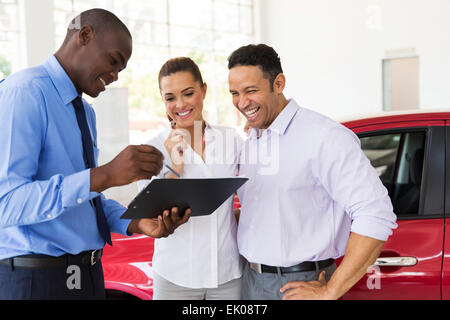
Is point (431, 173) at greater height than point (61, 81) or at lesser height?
lesser

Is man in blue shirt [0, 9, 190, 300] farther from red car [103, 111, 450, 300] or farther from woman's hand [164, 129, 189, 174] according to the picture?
red car [103, 111, 450, 300]

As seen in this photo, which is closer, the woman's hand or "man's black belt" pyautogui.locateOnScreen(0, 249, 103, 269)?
"man's black belt" pyautogui.locateOnScreen(0, 249, 103, 269)

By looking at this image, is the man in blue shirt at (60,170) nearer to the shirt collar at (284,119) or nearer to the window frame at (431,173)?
the shirt collar at (284,119)

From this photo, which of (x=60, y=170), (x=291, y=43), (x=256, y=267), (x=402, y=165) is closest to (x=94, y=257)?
(x=60, y=170)

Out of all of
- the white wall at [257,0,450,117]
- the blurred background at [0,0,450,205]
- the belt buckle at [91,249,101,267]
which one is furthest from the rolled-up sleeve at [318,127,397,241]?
the white wall at [257,0,450,117]

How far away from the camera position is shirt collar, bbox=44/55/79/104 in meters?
1.68

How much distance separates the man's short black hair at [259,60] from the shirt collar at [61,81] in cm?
63

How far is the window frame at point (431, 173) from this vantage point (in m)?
2.44

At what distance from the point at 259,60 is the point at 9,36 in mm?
9270

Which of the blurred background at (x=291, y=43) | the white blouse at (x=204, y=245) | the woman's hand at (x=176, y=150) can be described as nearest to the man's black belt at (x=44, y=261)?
the white blouse at (x=204, y=245)

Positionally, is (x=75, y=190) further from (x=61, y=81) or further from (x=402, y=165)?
(x=402, y=165)

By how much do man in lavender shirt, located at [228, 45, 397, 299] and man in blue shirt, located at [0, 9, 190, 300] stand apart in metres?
0.32

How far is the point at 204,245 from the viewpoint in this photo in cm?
208

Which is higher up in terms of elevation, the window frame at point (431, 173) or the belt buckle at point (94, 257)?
the window frame at point (431, 173)
